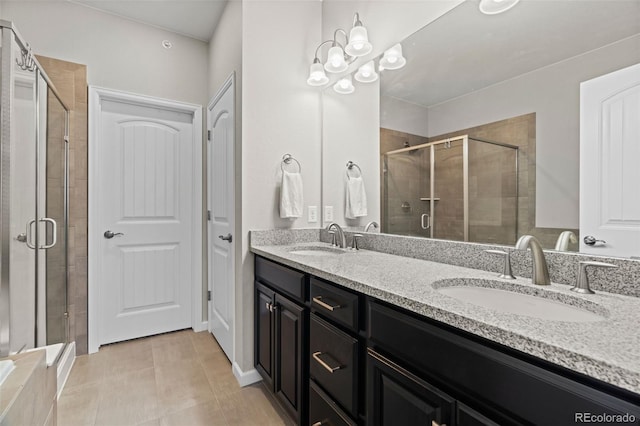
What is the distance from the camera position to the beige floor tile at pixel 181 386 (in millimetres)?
1762

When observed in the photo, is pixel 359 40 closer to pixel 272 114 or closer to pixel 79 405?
pixel 272 114

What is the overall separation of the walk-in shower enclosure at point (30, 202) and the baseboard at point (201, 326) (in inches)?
37.0

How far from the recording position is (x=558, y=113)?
1043mm

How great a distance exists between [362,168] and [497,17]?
1035 mm

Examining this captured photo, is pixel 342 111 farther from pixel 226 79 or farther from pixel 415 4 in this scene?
pixel 226 79

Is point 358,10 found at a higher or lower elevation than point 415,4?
higher

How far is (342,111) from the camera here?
217cm

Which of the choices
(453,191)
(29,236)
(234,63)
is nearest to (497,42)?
(453,191)

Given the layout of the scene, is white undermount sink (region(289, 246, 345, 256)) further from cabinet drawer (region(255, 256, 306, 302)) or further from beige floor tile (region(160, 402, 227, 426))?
beige floor tile (region(160, 402, 227, 426))

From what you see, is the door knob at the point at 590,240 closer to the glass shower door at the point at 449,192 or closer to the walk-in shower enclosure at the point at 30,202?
the glass shower door at the point at 449,192

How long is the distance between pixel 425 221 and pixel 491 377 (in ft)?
3.21

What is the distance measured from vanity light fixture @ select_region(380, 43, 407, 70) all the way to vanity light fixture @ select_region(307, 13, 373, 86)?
0.37 ft

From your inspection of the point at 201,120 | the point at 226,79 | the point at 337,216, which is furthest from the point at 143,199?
the point at 337,216

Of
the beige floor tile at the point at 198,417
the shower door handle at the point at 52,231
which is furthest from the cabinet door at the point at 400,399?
the shower door handle at the point at 52,231
